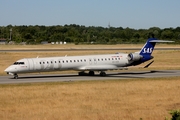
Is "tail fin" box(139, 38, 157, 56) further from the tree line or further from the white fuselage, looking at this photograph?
the tree line

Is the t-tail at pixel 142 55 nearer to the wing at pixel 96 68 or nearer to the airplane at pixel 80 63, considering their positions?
the airplane at pixel 80 63

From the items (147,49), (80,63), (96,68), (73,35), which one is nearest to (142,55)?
(147,49)

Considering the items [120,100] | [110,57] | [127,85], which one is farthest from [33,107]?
[110,57]

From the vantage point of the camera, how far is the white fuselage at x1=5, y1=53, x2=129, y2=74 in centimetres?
4131

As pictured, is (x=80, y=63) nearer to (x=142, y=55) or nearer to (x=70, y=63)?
(x=70, y=63)

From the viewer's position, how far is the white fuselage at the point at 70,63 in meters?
41.3

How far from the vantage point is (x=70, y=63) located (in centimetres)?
4350

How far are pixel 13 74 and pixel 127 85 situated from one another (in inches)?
539

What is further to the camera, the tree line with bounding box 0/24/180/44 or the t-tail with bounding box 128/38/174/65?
the tree line with bounding box 0/24/180/44

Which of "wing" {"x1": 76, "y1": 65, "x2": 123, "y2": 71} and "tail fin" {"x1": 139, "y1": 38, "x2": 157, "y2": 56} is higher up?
"tail fin" {"x1": 139, "y1": 38, "x2": 157, "y2": 56}

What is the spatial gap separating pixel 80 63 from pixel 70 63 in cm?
127

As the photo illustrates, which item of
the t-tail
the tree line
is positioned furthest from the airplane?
the tree line

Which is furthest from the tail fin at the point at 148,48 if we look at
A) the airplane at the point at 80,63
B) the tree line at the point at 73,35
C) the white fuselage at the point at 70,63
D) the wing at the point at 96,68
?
the tree line at the point at 73,35

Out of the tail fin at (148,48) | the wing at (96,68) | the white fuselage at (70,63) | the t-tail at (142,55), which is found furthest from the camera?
the tail fin at (148,48)
